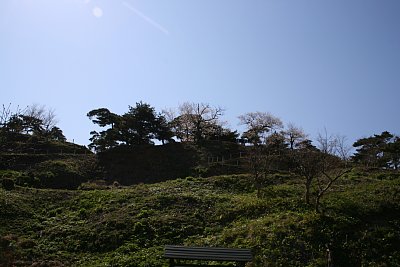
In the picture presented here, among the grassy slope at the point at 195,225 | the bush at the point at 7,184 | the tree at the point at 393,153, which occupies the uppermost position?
the tree at the point at 393,153

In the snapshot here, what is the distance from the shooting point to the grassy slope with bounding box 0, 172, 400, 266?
1661cm

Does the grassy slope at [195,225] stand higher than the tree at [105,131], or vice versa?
the tree at [105,131]

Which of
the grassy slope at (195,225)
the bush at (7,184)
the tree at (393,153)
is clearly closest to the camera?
the grassy slope at (195,225)

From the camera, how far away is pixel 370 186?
2531 centimetres

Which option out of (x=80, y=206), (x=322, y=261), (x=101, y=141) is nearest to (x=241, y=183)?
(x=80, y=206)

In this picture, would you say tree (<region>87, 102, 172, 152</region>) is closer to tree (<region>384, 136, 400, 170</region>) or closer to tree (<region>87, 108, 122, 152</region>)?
tree (<region>87, 108, 122, 152</region>)

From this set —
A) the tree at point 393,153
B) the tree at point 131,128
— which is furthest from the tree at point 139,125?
the tree at point 393,153

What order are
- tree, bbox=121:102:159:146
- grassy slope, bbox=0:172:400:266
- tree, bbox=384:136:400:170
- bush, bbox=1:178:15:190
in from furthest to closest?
tree, bbox=121:102:159:146 → tree, bbox=384:136:400:170 → bush, bbox=1:178:15:190 → grassy slope, bbox=0:172:400:266

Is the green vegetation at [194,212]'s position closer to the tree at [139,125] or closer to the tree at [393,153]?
the tree at [393,153]

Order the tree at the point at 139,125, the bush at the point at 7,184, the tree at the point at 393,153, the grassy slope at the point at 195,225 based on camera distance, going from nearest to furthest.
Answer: the grassy slope at the point at 195,225 → the bush at the point at 7,184 → the tree at the point at 393,153 → the tree at the point at 139,125

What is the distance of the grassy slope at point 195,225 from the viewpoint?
16609 millimetres

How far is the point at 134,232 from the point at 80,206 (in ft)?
21.9

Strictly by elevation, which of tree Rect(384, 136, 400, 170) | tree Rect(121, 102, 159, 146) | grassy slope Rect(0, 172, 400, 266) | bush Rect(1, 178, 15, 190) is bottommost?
grassy slope Rect(0, 172, 400, 266)

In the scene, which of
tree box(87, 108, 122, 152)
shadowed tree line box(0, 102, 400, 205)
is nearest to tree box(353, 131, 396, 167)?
shadowed tree line box(0, 102, 400, 205)
